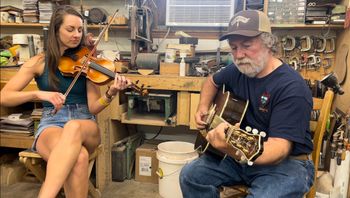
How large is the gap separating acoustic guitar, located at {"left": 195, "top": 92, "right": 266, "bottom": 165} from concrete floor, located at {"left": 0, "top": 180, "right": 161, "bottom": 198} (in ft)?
2.58

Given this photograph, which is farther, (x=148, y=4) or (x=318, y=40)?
(x=148, y=4)

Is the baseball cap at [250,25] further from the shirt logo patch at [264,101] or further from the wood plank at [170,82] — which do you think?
the wood plank at [170,82]

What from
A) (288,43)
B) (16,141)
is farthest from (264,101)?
(16,141)

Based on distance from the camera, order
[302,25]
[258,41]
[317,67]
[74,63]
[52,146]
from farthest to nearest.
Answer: [317,67], [302,25], [74,63], [52,146], [258,41]

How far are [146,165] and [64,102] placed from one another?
0.95 m

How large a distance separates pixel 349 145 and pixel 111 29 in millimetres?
2056

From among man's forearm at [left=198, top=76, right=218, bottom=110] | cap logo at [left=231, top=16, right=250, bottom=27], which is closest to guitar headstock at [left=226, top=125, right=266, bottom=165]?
cap logo at [left=231, top=16, right=250, bottom=27]

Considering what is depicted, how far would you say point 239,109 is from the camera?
138cm

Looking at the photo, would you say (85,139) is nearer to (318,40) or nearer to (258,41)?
(258,41)

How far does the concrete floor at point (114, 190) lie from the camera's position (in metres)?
2.17

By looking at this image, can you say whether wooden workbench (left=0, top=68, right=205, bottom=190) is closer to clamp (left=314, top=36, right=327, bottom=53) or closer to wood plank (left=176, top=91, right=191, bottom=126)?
wood plank (left=176, top=91, right=191, bottom=126)

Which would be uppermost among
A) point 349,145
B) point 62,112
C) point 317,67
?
point 317,67

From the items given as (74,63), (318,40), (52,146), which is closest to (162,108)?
(74,63)

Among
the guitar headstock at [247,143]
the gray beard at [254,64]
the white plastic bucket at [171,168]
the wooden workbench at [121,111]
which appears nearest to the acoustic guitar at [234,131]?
the guitar headstock at [247,143]
